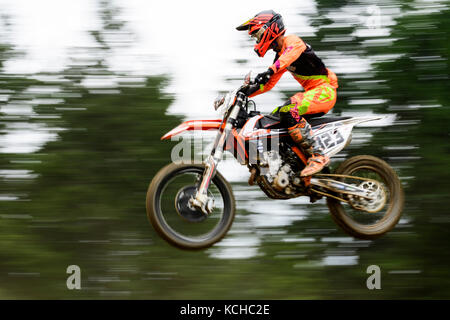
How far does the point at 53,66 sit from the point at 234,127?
4258 millimetres

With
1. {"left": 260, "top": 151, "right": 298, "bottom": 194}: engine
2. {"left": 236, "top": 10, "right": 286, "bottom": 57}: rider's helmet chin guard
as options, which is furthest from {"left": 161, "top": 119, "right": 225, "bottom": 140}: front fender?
{"left": 236, "top": 10, "right": 286, "bottom": 57}: rider's helmet chin guard

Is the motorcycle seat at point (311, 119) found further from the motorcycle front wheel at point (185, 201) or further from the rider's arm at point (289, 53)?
the motorcycle front wheel at point (185, 201)

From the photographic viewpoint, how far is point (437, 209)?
829 centimetres

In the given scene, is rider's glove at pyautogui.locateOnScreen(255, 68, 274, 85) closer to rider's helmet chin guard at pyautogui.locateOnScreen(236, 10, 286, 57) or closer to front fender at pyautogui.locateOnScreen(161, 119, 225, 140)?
rider's helmet chin guard at pyautogui.locateOnScreen(236, 10, 286, 57)

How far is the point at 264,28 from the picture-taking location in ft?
18.2

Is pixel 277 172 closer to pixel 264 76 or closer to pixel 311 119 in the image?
pixel 311 119

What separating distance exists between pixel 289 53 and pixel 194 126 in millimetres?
1152

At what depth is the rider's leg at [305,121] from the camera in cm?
562

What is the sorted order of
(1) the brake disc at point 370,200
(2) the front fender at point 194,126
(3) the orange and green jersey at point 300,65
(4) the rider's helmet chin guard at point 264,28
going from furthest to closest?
(1) the brake disc at point 370,200 → (4) the rider's helmet chin guard at point 264,28 → (3) the orange and green jersey at point 300,65 → (2) the front fender at point 194,126

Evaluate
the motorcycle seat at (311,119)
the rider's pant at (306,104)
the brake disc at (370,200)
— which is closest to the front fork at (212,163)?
the motorcycle seat at (311,119)

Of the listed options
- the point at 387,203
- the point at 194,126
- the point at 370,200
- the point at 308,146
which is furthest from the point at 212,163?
the point at 387,203
